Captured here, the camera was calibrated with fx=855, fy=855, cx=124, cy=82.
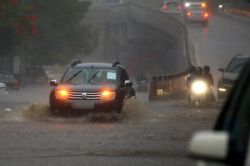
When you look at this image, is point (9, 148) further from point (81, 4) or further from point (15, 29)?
point (81, 4)

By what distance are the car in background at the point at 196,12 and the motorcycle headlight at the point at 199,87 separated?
42.4m

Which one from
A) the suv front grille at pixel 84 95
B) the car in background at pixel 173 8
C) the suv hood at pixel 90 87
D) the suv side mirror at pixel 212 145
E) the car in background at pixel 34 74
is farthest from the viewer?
the car in background at pixel 34 74

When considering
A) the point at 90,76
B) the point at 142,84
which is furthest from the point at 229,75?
the point at 142,84

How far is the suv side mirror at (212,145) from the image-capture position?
3725 mm

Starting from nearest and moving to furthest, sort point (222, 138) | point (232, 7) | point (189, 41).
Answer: point (222, 138)
point (189, 41)
point (232, 7)

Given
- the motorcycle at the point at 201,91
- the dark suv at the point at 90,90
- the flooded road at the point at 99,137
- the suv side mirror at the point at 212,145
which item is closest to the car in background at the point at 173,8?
the motorcycle at the point at 201,91

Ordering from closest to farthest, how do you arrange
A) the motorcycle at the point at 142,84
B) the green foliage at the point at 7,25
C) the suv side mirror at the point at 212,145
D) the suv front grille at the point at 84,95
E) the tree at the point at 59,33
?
1. the suv side mirror at the point at 212,145
2. the suv front grille at the point at 84,95
3. the green foliage at the point at 7,25
4. the motorcycle at the point at 142,84
5. the tree at the point at 59,33

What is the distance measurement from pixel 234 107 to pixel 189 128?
559 inches

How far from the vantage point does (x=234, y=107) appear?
4.02m

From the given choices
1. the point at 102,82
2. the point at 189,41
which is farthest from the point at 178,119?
the point at 189,41

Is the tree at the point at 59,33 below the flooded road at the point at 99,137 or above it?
above

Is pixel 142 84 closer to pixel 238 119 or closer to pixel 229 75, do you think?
pixel 229 75

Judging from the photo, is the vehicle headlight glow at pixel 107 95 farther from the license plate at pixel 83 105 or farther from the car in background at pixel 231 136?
the car in background at pixel 231 136

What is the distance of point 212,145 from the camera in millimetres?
3760
